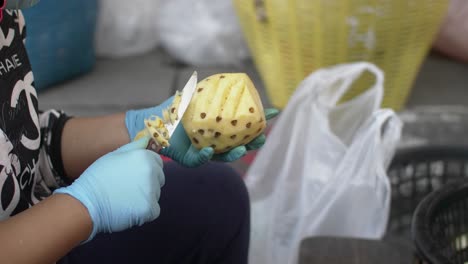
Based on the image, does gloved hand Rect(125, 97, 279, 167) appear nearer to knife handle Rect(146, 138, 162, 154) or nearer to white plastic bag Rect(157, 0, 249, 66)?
knife handle Rect(146, 138, 162, 154)

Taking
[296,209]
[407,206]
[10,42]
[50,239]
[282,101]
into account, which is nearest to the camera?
[50,239]

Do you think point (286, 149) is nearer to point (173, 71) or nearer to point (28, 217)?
point (28, 217)

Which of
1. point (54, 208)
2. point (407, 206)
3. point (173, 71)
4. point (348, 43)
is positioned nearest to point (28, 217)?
point (54, 208)

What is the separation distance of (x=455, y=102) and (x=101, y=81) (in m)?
1.23

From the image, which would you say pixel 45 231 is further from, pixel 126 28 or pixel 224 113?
pixel 126 28

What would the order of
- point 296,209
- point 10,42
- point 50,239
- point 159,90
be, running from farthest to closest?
point 159,90 < point 296,209 < point 10,42 < point 50,239

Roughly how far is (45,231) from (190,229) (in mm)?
312

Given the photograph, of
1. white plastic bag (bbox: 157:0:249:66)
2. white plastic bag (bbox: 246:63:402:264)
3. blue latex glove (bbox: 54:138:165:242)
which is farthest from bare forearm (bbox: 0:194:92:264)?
white plastic bag (bbox: 157:0:249:66)

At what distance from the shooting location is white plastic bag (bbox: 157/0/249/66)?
2434 mm

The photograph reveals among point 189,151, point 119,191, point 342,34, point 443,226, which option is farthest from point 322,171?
point 342,34

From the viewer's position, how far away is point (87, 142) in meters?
1.03

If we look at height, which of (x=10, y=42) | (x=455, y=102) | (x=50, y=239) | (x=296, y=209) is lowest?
(x=455, y=102)

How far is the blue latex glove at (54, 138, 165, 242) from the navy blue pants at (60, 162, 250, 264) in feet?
0.66

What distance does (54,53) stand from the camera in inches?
88.8
